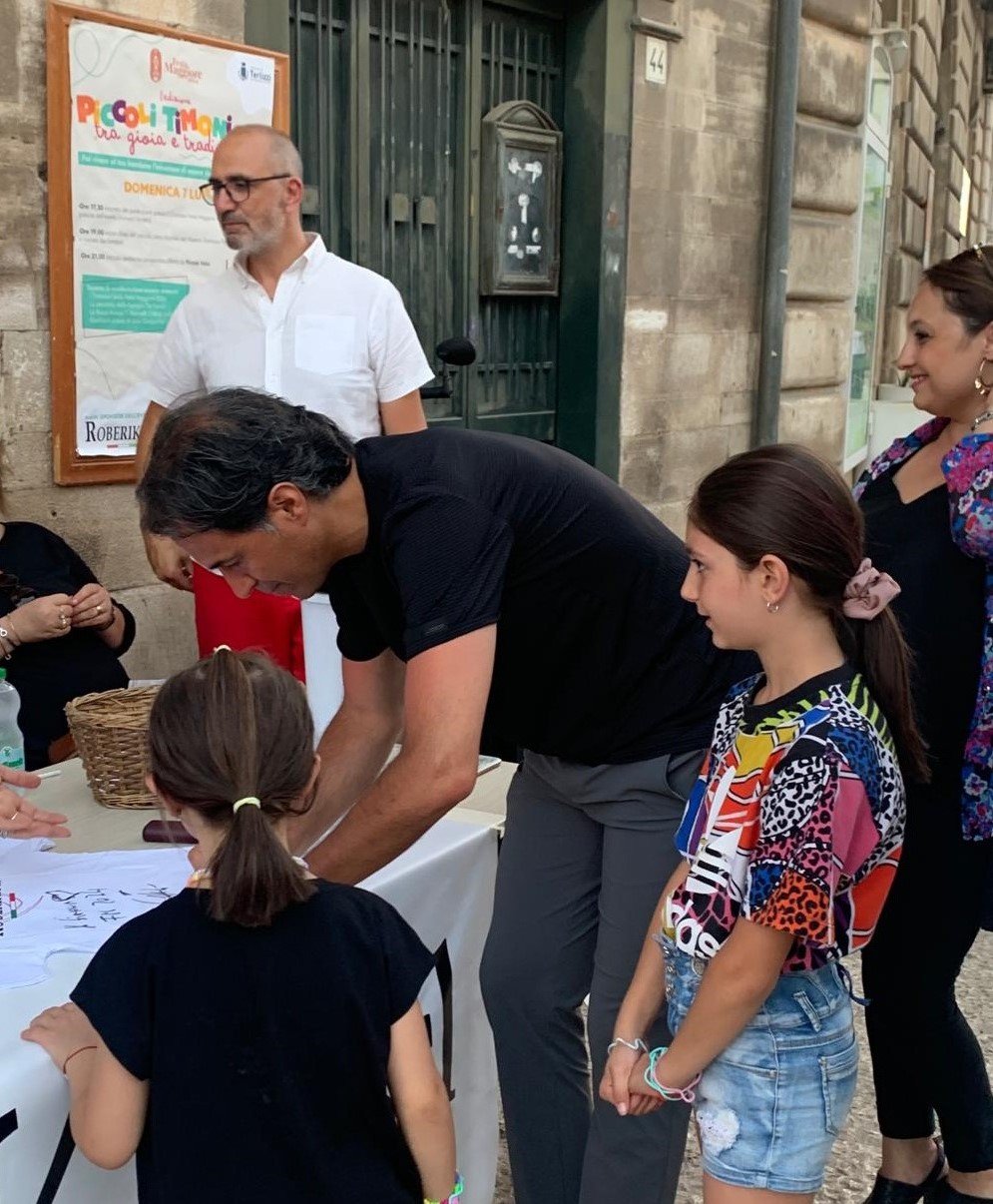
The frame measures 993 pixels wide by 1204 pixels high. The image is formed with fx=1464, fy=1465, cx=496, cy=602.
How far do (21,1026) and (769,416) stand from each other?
274 inches

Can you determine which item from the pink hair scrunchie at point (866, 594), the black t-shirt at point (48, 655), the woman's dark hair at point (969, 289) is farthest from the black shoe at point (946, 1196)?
the black t-shirt at point (48, 655)

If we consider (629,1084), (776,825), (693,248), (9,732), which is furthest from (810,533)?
(693,248)

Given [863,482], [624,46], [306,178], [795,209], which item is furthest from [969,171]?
A: [863,482]

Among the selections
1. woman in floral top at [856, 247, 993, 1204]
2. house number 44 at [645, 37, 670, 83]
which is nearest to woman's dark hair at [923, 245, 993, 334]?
woman in floral top at [856, 247, 993, 1204]

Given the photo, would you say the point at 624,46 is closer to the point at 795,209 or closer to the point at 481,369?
the point at 481,369

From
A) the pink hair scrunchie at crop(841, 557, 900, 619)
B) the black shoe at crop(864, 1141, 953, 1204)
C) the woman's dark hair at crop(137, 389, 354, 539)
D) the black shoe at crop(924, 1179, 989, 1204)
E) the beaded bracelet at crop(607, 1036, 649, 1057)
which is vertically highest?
the woman's dark hair at crop(137, 389, 354, 539)

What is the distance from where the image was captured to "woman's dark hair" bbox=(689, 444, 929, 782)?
5.78ft

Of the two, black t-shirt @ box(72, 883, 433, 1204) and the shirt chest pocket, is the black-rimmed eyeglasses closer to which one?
the shirt chest pocket

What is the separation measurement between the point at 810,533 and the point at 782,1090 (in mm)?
670

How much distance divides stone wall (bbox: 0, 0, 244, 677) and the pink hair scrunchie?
2.88 m

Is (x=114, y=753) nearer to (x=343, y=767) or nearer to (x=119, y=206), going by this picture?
(x=343, y=767)

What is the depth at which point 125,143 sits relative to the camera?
13.8 ft

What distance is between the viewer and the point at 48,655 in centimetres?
340

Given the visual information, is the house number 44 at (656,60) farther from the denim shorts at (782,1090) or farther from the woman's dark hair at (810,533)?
the denim shorts at (782,1090)
